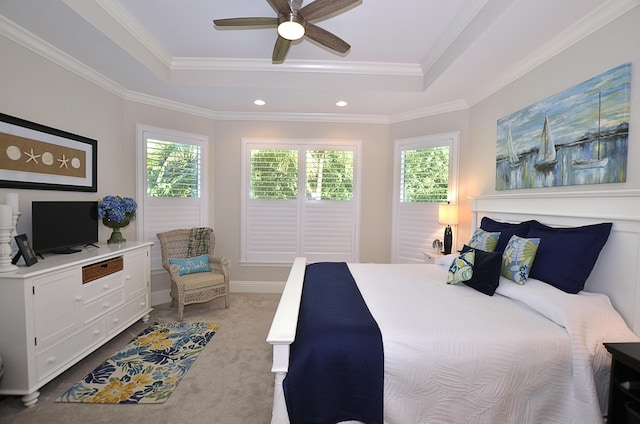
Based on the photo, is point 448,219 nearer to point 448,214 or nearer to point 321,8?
point 448,214

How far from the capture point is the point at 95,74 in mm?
2990

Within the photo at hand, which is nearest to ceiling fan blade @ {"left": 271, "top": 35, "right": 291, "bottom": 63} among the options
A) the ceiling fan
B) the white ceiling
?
the ceiling fan

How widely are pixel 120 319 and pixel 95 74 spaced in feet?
8.35

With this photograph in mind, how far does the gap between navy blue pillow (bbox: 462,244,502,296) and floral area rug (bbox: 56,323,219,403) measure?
2.45m

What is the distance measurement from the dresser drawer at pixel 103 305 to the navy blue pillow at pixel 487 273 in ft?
10.3

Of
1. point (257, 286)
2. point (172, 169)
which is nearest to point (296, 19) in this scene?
point (172, 169)

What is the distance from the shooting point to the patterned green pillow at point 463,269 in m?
2.23

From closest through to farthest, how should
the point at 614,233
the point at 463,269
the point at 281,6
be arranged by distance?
the point at 614,233 → the point at 281,6 → the point at 463,269

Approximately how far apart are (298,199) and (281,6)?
2750 millimetres

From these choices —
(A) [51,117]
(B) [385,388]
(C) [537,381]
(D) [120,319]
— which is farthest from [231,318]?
(C) [537,381]

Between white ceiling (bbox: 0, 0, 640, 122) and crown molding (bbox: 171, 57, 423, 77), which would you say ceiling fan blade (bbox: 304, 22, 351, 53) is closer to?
white ceiling (bbox: 0, 0, 640, 122)

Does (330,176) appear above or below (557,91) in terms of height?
below

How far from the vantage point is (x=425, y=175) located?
4.01m

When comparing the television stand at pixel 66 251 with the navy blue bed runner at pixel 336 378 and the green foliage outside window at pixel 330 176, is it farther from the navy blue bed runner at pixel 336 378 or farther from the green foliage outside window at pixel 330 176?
the green foliage outside window at pixel 330 176
